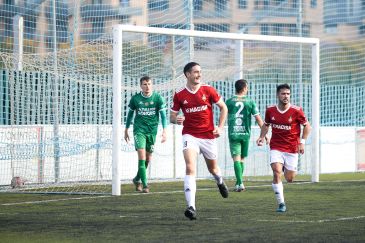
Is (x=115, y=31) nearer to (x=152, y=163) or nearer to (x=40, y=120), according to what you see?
(x=40, y=120)

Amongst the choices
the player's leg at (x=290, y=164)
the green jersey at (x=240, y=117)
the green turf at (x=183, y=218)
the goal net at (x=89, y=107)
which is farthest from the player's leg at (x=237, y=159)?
the player's leg at (x=290, y=164)

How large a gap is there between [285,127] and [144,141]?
4512 millimetres

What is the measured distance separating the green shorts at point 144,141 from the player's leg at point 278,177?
4427 millimetres

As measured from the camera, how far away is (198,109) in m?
14.5

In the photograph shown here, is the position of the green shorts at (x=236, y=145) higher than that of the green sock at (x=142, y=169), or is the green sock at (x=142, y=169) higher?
the green shorts at (x=236, y=145)

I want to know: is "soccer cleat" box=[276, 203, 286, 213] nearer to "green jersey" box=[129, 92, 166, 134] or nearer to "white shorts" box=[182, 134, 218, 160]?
"white shorts" box=[182, 134, 218, 160]

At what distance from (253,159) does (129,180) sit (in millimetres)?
5491

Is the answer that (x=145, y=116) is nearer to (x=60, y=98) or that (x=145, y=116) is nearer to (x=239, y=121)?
(x=239, y=121)

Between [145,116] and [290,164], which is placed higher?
[145,116]

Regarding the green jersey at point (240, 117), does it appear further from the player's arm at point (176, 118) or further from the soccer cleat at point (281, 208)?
the player's arm at point (176, 118)

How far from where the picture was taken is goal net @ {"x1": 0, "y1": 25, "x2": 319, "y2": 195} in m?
20.8

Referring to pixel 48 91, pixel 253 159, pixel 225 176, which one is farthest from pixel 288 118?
pixel 253 159

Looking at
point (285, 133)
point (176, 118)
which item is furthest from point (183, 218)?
point (285, 133)

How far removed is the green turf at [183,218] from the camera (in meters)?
11.6
